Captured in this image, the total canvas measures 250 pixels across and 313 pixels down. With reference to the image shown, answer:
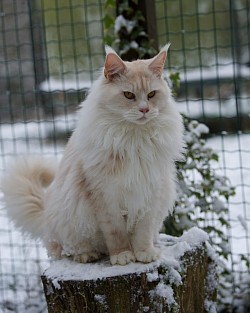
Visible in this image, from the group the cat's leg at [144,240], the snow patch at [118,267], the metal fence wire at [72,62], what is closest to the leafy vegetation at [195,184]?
the metal fence wire at [72,62]

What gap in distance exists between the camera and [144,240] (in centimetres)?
261

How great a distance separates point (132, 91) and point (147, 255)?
2.16ft

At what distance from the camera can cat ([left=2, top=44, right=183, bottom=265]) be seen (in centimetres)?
249

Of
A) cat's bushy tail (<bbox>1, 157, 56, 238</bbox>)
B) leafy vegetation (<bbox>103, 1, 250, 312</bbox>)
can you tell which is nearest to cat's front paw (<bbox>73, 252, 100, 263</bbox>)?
cat's bushy tail (<bbox>1, 157, 56, 238</bbox>)

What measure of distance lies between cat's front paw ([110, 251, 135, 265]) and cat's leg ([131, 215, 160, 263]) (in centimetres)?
3

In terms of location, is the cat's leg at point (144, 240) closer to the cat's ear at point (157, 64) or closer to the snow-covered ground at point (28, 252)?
the cat's ear at point (157, 64)

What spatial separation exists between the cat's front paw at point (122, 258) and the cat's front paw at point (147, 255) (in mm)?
26

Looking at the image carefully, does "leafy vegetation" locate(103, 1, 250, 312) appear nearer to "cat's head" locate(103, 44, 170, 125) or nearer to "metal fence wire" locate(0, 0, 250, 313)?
"metal fence wire" locate(0, 0, 250, 313)

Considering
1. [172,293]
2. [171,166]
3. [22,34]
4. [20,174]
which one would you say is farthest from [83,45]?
[172,293]

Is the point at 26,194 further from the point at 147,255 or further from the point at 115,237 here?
the point at 147,255

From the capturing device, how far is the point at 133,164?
8.27 ft

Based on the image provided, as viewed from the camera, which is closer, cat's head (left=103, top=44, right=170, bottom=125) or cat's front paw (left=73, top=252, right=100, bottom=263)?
cat's head (left=103, top=44, right=170, bottom=125)

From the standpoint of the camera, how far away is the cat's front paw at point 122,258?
8.42 feet

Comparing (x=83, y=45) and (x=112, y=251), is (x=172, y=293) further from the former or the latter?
(x=83, y=45)
